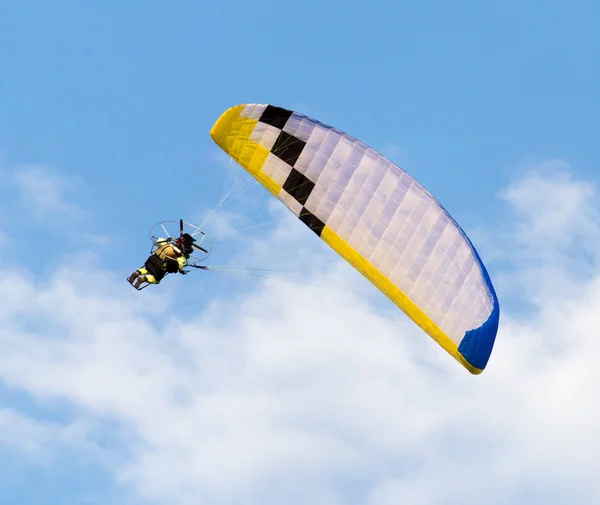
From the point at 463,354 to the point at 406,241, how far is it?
3.18 meters

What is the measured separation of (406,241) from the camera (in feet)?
150

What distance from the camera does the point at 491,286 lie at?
4556 cm

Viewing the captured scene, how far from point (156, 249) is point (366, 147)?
5991mm

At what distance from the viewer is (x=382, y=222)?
45.8 meters

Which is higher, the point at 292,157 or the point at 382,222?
A: the point at 292,157

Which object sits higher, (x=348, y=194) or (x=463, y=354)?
→ (x=348, y=194)

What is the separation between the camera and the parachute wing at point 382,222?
45375mm

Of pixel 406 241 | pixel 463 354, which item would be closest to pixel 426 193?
pixel 406 241

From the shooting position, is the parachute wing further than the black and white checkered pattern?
No

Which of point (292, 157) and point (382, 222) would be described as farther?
point (292, 157)

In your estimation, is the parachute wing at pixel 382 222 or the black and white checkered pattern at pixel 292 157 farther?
the black and white checkered pattern at pixel 292 157

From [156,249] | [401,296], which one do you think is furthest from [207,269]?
[401,296]

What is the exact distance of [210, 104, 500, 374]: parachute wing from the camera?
149ft

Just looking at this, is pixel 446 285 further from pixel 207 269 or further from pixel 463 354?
pixel 207 269
